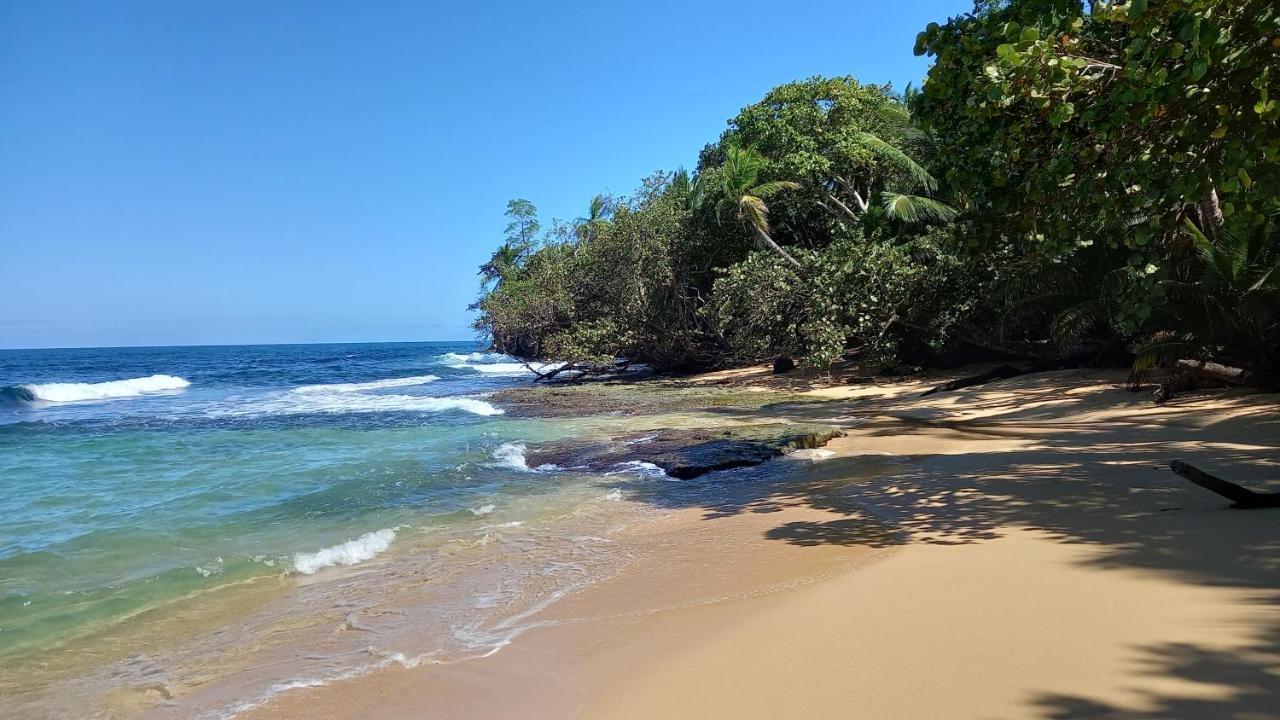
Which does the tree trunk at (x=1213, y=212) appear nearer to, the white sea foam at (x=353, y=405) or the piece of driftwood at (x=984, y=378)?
the piece of driftwood at (x=984, y=378)

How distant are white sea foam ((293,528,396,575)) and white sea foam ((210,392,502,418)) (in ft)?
38.1

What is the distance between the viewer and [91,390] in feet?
111

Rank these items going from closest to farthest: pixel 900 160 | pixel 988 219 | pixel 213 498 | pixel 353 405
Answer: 1. pixel 988 219
2. pixel 213 498
3. pixel 900 160
4. pixel 353 405

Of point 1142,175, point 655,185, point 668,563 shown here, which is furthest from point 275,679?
point 655,185

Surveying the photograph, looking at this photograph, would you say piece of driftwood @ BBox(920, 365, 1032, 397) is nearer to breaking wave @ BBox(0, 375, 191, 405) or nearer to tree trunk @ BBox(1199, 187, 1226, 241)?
tree trunk @ BBox(1199, 187, 1226, 241)

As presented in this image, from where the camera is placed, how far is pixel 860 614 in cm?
362

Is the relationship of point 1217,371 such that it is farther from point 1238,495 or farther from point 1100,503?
point 1238,495

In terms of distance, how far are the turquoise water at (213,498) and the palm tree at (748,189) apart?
10.4 meters

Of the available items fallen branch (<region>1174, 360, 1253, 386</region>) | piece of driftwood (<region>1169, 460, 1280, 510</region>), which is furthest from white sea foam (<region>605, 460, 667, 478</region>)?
fallen branch (<region>1174, 360, 1253, 386</region>)

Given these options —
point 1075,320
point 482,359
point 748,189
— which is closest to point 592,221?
point 748,189

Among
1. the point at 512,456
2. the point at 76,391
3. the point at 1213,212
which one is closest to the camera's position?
the point at 1213,212

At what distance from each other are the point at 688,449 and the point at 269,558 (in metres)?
5.55

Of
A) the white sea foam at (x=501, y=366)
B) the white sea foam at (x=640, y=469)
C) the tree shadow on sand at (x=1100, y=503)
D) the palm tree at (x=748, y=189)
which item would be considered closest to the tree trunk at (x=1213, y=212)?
the tree shadow on sand at (x=1100, y=503)

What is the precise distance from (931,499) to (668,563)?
253 cm
